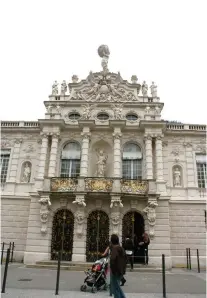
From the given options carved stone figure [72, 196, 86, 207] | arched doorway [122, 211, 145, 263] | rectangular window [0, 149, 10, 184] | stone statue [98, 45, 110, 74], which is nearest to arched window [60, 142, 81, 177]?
carved stone figure [72, 196, 86, 207]

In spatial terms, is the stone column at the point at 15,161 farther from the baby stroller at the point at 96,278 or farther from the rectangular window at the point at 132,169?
the baby stroller at the point at 96,278

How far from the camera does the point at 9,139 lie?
23156mm

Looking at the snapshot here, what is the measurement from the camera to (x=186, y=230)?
1973 centimetres

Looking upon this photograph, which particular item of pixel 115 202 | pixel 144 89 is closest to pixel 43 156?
pixel 115 202

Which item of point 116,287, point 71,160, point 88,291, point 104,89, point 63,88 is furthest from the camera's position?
point 63,88

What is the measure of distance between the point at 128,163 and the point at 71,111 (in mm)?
6882

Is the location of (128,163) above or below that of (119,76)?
below

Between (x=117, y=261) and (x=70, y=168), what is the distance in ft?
47.6

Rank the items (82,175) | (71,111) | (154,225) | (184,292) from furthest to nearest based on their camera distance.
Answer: (71,111), (82,175), (154,225), (184,292)

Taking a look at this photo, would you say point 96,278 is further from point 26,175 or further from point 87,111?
Result: point 87,111

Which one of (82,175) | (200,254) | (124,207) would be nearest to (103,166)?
(82,175)

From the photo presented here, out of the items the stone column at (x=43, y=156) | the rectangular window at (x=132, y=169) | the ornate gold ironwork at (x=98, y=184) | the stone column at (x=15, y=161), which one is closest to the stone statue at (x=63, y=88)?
the stone column at (x=43, y=156)

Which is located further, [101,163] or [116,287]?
[101,163]

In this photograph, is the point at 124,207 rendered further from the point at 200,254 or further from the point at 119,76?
the point at 119,76
